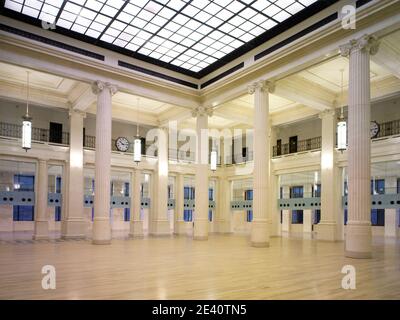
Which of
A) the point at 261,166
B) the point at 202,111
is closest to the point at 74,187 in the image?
the point at 202,111

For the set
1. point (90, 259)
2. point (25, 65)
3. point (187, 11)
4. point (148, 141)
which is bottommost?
point (90, 259)

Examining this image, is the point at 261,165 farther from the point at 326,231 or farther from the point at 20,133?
the point at 20,133

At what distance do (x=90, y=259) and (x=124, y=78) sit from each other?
27.3 ft

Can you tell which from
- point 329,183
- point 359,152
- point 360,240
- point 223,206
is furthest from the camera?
point 223,206

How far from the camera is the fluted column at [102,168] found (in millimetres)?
13570

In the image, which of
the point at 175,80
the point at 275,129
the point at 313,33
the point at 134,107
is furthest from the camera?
the point at 275,129

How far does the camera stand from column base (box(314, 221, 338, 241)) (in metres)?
16.8

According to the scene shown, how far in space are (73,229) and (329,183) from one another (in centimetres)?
1282

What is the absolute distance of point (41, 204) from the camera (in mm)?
17359

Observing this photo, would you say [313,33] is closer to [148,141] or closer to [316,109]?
[316,109]

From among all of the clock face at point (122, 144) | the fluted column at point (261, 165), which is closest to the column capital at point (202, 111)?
the fluted column at point (261, 165)

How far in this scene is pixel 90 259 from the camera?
9125 mm

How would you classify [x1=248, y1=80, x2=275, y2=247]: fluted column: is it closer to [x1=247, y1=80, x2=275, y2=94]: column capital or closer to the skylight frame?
[x1=247, y1=80, x2=275, y2=94]: column capital

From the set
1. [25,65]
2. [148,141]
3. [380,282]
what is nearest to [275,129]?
[148,141]
